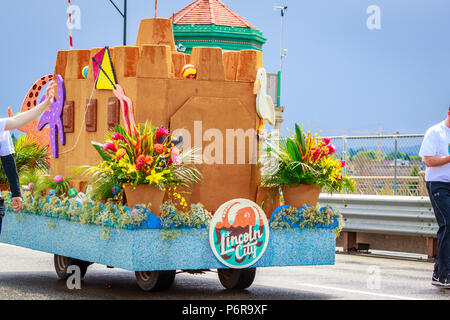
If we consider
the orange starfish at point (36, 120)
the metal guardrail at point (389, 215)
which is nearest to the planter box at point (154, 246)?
the orange starfish at point (36, 120)

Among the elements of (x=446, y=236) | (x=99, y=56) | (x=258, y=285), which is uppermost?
(x=99, y=56)

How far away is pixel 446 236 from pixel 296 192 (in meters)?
1.84

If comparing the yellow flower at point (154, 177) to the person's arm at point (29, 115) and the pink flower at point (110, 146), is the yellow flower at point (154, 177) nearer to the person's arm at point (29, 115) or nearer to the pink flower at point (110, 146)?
the pink flower at point (110, 146)

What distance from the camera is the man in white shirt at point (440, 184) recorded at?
976 cm

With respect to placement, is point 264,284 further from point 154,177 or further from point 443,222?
point 154,177

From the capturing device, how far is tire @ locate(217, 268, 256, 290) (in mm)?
9531

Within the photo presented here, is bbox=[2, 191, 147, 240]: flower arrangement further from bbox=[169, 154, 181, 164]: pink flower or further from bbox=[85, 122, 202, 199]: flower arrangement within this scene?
bbox=[169, 154, 181, 164]: pink flower

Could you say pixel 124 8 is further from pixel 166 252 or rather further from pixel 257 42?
pixel 166 252

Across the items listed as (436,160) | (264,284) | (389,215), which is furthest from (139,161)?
(389,215)

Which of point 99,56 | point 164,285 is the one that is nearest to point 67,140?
point 99,56

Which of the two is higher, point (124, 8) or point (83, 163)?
point (124, 8)

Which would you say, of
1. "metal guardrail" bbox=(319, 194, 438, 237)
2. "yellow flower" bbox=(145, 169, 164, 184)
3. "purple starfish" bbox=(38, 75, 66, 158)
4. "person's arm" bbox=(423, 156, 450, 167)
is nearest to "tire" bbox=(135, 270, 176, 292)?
"yellow flower" bbox=(145, 169, 164, 184)

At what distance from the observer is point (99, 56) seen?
9641 millimetres
